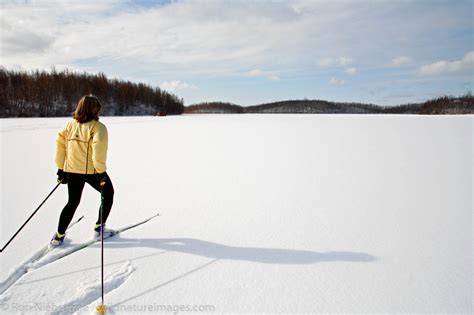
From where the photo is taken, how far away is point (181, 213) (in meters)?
3.25

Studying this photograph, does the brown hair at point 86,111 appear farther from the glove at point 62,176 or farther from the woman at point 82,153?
the glove at point 62,176

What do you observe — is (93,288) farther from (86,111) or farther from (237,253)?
(86,111)

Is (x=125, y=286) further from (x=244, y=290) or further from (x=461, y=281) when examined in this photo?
(x=461, y=281)

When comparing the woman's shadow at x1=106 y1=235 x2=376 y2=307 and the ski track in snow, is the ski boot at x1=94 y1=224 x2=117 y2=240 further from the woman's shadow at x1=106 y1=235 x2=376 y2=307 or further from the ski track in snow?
the ski track in snow

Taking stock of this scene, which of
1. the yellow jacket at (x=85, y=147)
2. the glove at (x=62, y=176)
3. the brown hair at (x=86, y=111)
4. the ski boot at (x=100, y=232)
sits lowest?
the ski boot at (x=100, y=232)

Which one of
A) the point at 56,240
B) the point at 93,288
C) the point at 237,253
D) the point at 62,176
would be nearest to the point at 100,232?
the point at 56,240

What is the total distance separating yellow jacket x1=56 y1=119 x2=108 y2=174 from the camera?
2.27m

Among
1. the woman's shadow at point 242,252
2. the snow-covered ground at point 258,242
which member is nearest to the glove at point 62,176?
the snow-covered ground at point 258,242

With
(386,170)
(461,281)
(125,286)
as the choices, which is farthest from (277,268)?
(386,170)

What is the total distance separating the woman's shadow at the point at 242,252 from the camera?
7.43 ft

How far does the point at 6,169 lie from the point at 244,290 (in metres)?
5.69

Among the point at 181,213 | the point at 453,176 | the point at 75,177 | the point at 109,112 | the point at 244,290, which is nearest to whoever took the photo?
the point at 244,290

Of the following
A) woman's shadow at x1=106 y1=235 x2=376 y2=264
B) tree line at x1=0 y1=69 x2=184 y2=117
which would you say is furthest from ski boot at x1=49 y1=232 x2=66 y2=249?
tree line at x1=0 y1=69 x2=184 y2=117

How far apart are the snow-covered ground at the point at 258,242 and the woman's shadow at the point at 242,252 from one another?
2cm
